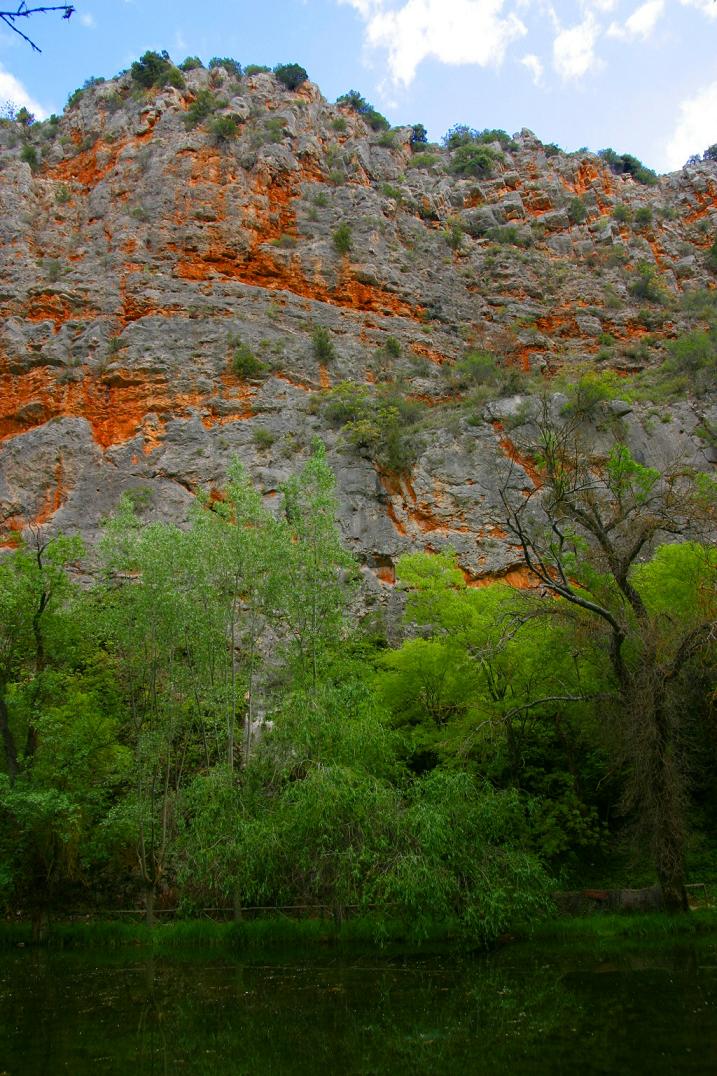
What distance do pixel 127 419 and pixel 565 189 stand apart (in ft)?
121

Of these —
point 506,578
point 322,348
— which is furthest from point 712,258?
point 506,578

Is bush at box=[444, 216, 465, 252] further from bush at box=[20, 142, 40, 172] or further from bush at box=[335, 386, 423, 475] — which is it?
bush at box=[20, 142, 40, 172]

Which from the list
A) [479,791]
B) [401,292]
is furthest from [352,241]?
[479,791]

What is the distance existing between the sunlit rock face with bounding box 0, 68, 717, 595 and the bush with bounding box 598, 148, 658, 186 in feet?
6.68

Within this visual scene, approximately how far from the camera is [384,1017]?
953cm

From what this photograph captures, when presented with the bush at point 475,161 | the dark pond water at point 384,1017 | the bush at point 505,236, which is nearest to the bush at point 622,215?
the bush at point 505,236

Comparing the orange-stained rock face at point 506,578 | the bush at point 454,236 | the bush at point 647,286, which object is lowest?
the orange-stained rock face at point 506,578

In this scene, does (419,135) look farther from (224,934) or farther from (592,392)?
(224,934)

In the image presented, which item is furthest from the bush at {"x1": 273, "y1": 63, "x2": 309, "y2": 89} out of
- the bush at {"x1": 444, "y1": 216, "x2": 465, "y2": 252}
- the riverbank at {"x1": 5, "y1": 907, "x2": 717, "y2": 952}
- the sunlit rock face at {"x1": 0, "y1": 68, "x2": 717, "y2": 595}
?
the riverbank at {"x1": 5, "y1": 907, "x2": 717, "y2": 952}

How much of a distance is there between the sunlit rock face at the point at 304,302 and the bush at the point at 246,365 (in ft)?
0.46

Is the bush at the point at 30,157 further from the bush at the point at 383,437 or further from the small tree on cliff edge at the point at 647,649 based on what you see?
the small tree on cliff edge at the point at 647,649

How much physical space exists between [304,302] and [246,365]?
696cm

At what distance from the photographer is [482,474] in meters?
33.0

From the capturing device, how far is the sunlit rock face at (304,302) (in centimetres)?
3272
